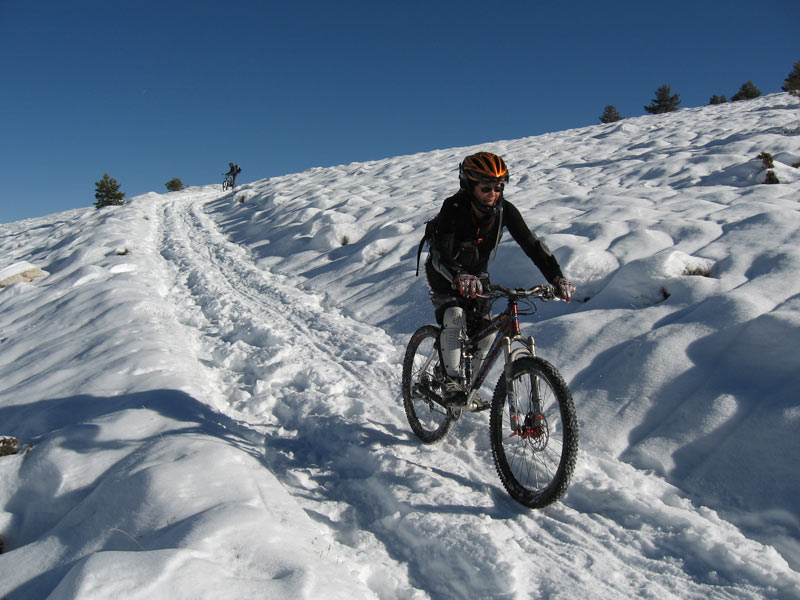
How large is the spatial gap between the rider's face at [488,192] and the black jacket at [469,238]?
110 mm

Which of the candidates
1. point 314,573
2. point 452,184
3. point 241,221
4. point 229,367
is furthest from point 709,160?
point 241,221

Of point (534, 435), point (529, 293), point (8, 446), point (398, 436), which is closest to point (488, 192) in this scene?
point (529, 293)

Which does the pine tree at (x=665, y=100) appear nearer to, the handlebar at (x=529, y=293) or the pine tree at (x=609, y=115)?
the pine tree at (x=609, y=115)

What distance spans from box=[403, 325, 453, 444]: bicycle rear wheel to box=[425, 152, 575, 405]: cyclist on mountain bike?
275mm

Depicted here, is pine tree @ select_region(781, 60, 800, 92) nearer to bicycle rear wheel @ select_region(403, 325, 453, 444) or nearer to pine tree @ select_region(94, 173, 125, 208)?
bicycle rear wheel @ select_region(403, 325, 453, 444)

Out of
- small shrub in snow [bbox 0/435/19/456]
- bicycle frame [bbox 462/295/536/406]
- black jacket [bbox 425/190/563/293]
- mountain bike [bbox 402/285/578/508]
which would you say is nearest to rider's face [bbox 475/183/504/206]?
black jacket [bbox 425/190/563/293]

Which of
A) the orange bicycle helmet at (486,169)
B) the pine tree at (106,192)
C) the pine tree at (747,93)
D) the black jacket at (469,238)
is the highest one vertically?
the pine tree at (106,192)

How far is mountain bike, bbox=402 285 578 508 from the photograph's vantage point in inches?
111

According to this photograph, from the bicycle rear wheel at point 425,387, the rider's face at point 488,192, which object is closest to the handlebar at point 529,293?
the rider's face at point 488,192

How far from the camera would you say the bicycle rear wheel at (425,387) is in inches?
157

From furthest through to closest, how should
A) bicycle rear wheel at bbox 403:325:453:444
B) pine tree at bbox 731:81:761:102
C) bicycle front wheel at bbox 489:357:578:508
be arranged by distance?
pine tree at bbox 731:81:761:102, bicycle rear wheel at bbox 403:325:453:444, bicycle front wheel at bbox 489:357:578:508

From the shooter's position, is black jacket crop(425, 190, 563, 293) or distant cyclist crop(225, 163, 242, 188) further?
distant cyclist crop(225, 163, 242, 188)

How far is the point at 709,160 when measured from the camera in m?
11.7

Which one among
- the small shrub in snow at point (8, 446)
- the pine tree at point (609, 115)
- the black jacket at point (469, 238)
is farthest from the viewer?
the pine tree at point (609, 115)
